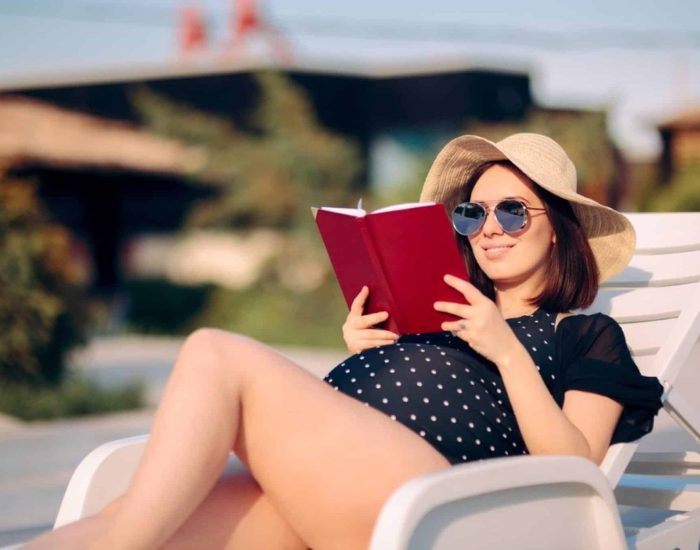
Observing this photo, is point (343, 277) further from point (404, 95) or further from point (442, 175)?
point (404, 95)

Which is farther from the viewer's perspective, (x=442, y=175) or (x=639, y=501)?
(x=639, y=501)

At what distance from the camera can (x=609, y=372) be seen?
2.86m

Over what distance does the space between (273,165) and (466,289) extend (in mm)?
13852

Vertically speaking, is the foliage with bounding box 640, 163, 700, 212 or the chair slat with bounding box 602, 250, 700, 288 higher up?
the chair slat with bounding box 602, 250, 700, 288

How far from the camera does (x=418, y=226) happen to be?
281 cm

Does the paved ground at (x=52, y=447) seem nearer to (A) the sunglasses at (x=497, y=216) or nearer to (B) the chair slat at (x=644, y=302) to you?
(B) the chair slat at (x=644, y=302)

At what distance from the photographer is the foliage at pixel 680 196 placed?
17469 millimetres

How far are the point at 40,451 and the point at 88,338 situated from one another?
2388 millimetres

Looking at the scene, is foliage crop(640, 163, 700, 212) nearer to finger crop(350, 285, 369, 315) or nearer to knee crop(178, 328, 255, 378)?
finger crop(350, 285, 369, 315)

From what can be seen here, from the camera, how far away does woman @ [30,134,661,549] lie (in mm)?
2486

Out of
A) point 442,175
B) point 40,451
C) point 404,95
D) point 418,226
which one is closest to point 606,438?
point 418,226

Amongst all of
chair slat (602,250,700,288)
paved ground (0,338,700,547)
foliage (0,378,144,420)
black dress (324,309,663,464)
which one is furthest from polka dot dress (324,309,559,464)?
foliage (0,378,144,420)

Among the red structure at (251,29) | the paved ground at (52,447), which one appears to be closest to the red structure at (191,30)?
the red structure at (251,29)

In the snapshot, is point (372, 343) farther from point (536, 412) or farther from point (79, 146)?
point (79, 146)
